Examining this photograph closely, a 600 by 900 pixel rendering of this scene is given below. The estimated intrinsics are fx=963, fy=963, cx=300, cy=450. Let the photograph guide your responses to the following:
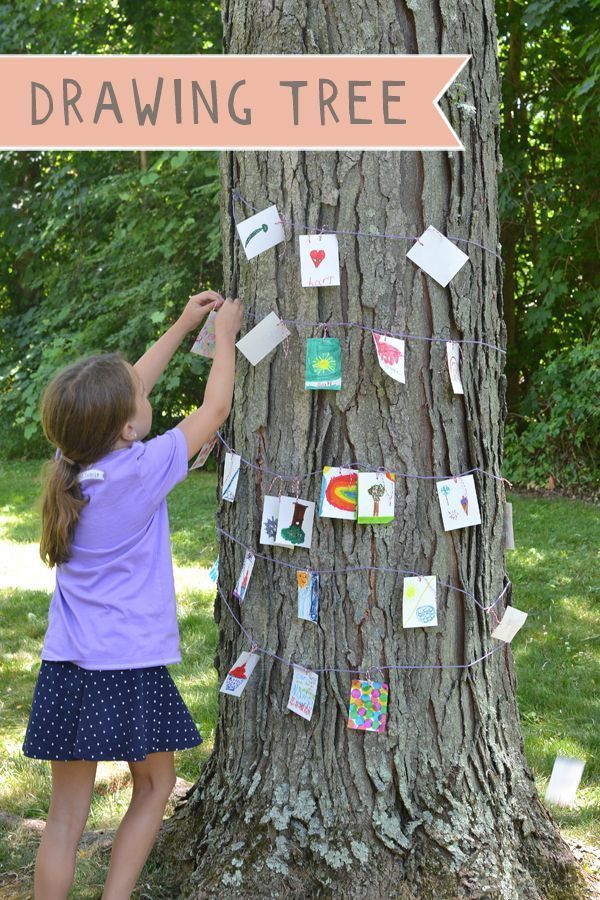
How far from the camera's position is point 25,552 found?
23.1 ft

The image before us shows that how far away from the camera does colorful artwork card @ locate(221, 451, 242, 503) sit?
2512 millimetres

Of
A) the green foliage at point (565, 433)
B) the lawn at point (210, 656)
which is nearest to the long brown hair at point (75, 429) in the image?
the lawn at point (210, 656)

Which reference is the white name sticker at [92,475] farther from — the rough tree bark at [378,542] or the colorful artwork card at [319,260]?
the colorful artwork card at [319,260]

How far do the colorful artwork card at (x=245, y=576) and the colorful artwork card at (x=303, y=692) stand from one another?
9.5 inches

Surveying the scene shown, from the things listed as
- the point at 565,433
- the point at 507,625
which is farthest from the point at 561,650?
the point at 565,433

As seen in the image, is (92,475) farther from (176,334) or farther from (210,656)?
(210,656)

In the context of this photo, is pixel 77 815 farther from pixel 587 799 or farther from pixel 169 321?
pixel 169 321

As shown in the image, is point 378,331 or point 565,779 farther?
point 565,779

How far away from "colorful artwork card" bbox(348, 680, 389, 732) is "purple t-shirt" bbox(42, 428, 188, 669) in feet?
1.49

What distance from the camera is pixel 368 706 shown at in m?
2.34

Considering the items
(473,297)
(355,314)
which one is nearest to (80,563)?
(355,314)

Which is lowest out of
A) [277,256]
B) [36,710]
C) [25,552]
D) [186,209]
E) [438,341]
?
[25,552]

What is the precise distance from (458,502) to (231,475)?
0.60m

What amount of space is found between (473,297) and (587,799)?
5.77ft
